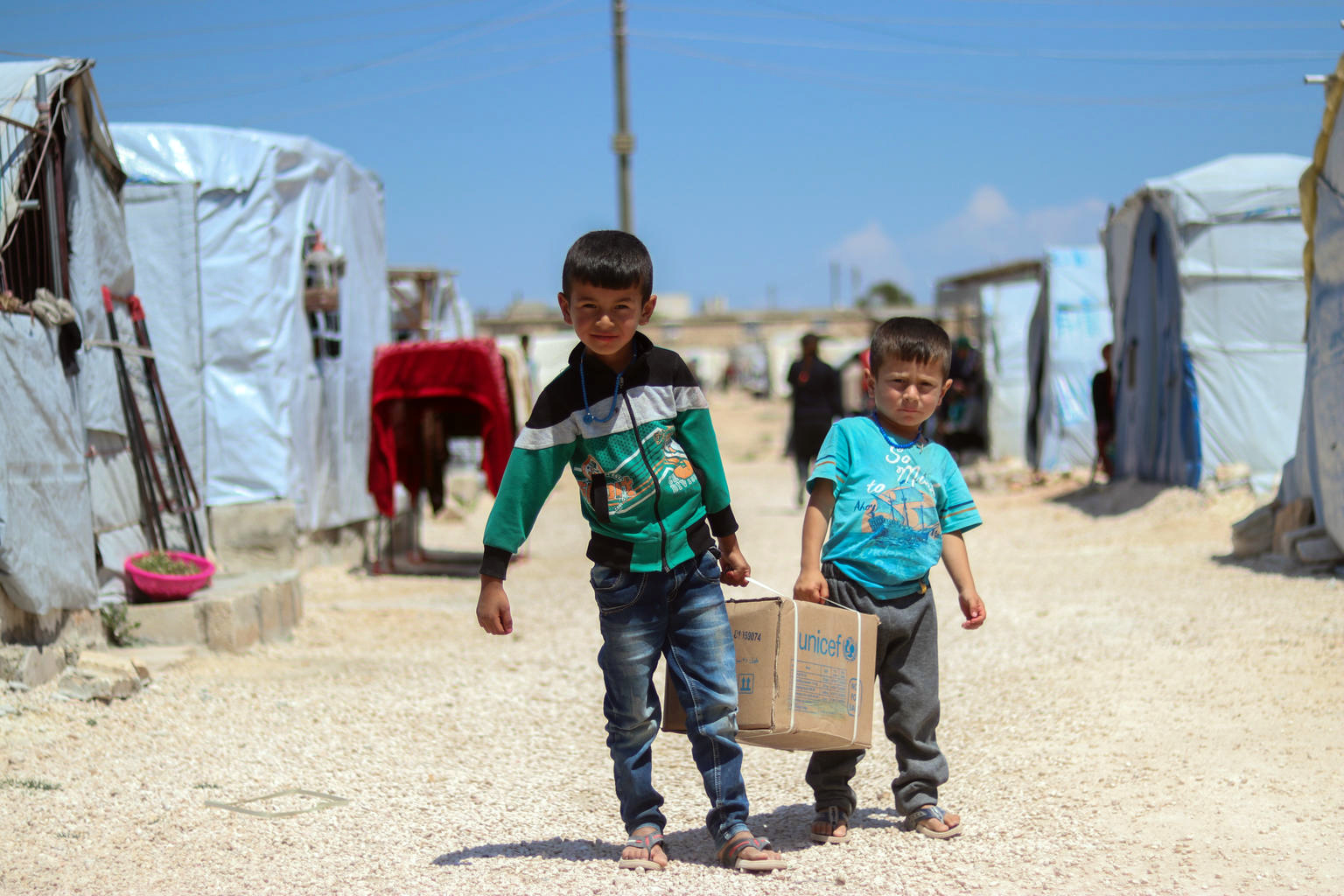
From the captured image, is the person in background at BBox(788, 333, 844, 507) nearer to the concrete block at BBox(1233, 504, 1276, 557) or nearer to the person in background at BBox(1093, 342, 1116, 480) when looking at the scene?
the person in background at BBox(1093, 342, 1116, 480)

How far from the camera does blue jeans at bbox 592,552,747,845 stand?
9.80ft

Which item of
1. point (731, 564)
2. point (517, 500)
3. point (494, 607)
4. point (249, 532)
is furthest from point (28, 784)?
point (249, 532)

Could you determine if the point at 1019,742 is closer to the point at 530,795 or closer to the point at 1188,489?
the point at 530,795

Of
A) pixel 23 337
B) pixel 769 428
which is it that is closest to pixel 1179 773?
pixel 23 337

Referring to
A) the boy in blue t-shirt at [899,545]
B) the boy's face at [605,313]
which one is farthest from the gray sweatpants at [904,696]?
the boy's face at [605,313]

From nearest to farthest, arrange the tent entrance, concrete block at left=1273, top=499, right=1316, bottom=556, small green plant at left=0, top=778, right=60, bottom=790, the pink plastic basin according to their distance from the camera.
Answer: small green plant at left=0, top=778, right=60, bottom=790
the pink plastic basin
concrete block at left=1273, top=499, right=1316, bottom=556
the tent entrance

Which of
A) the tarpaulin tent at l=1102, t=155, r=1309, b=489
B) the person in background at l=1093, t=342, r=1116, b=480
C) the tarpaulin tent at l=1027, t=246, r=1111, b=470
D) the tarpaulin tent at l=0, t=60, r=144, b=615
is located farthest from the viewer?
the tarpaulin tent at l=1027, t=246, r=1111, b=470

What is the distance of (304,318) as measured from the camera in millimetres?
9375

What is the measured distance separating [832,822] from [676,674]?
2.07ft

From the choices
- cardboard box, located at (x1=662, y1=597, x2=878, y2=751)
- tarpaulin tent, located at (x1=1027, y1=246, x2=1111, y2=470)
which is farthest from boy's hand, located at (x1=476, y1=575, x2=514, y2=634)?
tarpaulin tent, located at (x1=1027, y1=246, x2=1111, y2=470)

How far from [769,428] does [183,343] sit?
2545 cm

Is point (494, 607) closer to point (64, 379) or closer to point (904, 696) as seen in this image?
point (904, 696)

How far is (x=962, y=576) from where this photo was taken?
10.8 ft

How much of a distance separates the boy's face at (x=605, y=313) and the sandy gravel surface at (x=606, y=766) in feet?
4.34
